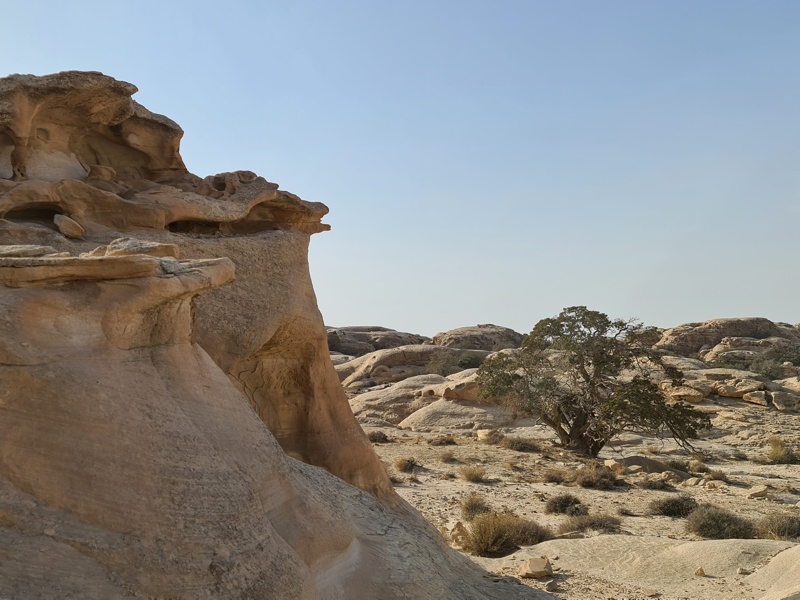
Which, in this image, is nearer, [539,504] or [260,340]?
[260,340]

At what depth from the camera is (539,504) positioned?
43.8ft

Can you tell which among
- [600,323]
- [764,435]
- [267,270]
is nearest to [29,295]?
[267,270]

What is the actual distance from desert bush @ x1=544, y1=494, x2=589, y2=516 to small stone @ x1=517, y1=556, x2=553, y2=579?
3.79 metres

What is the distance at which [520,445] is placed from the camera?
66.2 feet

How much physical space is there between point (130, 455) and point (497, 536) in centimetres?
719

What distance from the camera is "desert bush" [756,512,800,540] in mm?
10500

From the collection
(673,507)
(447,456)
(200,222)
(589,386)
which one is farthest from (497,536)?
(589,386)

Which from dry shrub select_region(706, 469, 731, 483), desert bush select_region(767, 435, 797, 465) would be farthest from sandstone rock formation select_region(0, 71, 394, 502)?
desert bush select_region(767, 435, 797, 465)

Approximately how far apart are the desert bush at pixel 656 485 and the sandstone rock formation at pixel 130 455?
1150cm

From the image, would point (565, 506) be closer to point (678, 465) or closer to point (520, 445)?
point (678, 465)

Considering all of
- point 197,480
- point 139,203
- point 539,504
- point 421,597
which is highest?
point 139,203

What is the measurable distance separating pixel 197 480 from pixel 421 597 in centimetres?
229

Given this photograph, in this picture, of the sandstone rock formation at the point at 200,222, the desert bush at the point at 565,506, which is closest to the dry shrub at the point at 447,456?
the desert bush at the point at 565,506

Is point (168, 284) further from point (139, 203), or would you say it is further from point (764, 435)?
point (764, 435)
